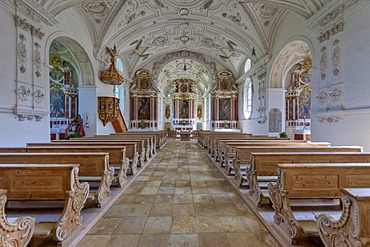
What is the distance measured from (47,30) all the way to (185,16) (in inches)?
263

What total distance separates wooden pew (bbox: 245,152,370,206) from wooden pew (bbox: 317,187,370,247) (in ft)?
4.69

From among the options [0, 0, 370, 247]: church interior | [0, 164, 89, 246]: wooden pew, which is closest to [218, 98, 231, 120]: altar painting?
[0, 0, 370, 247]: church interior

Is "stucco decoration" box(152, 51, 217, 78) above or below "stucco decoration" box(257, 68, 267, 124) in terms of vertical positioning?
above

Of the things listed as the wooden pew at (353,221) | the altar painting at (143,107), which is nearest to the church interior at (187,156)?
the wooden pew at (353,221)

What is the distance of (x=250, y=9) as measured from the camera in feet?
30.2

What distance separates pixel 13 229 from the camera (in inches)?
64.4

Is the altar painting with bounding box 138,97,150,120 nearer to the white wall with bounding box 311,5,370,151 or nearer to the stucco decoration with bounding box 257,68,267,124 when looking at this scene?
the stucco decoration with bounding box 257,68,267,124

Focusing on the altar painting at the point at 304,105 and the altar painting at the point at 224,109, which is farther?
the altar painting at the point at 224,109

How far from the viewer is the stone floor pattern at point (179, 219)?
2275mm

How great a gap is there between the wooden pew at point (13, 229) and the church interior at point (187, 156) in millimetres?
12

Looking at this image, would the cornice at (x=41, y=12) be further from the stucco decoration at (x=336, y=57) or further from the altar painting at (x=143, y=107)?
the altar painting at (x=143, y=107)

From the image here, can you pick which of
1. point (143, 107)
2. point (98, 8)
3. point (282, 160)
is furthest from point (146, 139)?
point (143, 107)

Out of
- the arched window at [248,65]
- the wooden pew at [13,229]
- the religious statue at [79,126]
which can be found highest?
the arched window at [248,65]

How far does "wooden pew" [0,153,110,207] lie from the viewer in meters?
3.03
